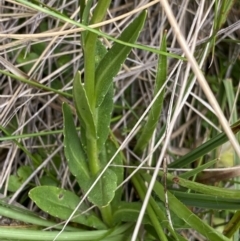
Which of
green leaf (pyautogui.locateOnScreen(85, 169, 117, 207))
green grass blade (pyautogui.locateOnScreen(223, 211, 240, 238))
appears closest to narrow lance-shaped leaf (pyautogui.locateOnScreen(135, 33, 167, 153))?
green leaf (pyautogui.locateOnScreen(85, 169, 117, 207))

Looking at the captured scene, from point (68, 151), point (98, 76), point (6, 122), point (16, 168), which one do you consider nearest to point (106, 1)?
point (98, 76)

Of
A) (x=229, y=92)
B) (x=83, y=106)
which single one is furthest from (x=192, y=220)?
(x=229, y=92)

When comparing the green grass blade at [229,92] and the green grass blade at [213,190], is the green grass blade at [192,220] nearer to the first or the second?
the green grass blade at [213,190]

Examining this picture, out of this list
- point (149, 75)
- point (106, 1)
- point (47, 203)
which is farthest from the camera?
point (149, 75)

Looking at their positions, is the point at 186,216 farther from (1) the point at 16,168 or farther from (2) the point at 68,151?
(1) the point at 16,168

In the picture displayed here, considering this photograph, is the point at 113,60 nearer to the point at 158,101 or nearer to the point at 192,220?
the point at 158,101

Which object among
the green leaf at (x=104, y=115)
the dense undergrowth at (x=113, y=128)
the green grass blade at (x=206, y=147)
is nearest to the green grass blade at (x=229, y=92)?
the dense undergrowth at (x=113, y=128)

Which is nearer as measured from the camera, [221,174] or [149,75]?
[221,174]
